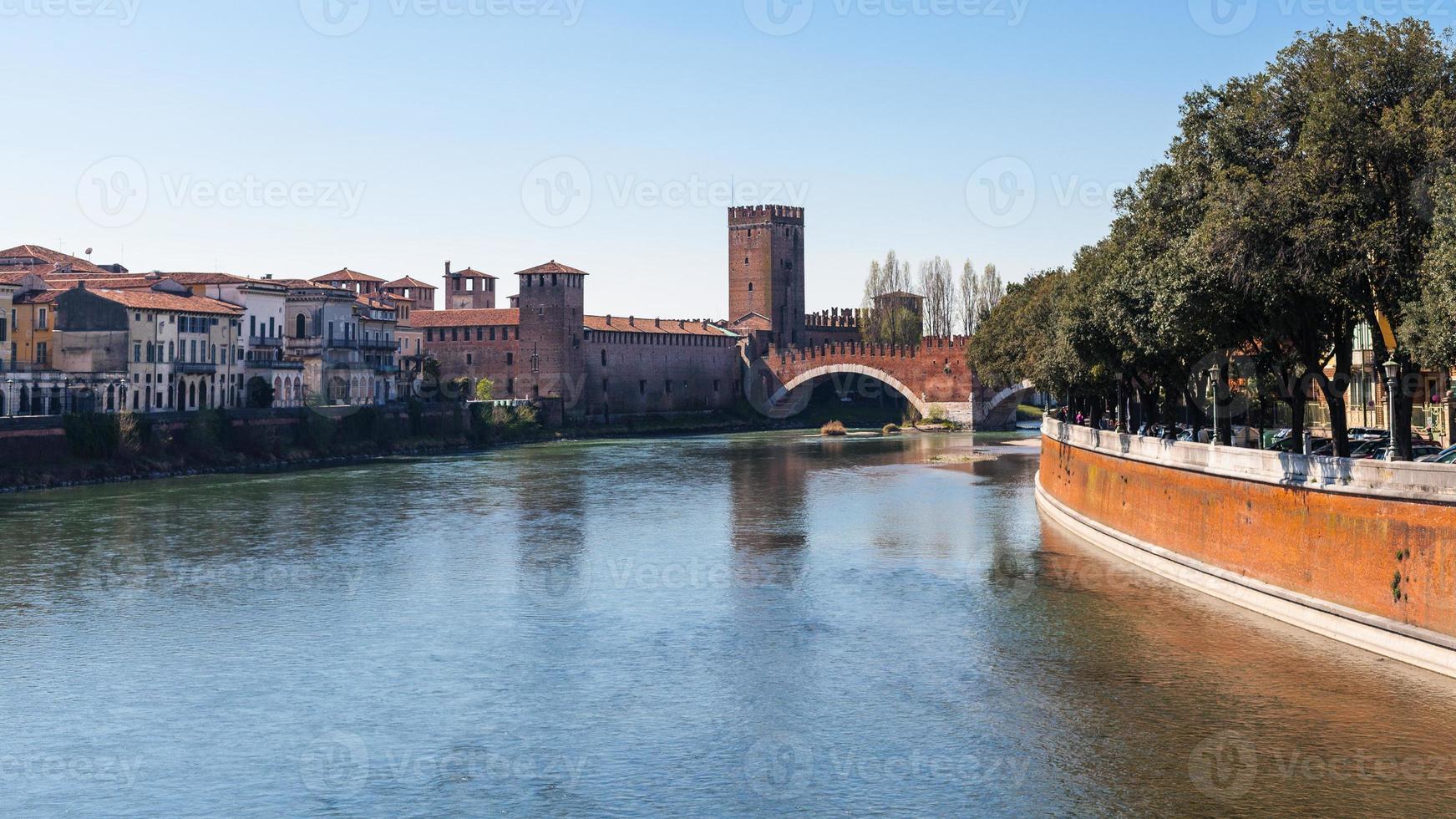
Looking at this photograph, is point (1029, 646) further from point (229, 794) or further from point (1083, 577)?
point (229, 794)

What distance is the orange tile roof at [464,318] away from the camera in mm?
92312

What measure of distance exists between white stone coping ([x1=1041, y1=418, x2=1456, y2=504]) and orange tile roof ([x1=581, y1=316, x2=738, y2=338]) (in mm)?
66464

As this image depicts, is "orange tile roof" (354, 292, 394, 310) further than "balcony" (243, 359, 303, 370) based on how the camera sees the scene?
Yes

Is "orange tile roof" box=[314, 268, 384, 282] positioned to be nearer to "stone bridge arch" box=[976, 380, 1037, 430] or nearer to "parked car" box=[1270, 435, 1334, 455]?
"stone bridge arch" box=[976, 380, 1037, 430]

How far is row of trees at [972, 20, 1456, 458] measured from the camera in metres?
21.1

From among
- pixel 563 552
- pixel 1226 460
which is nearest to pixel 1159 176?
pixel 1226 460

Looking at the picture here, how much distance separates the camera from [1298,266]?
885 inches

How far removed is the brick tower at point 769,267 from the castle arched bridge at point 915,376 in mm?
7548

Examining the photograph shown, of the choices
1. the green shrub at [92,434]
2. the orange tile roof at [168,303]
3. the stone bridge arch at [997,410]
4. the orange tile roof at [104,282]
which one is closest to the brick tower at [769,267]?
the stone bridge arch at [997,410]

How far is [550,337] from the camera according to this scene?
9019 centimetres

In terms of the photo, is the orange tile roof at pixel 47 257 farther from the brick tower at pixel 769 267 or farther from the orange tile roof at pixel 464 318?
the brick tower at pixel 769 267

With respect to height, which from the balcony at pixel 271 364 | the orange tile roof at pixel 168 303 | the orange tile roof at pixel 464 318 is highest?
the orange tile roof at pixel 464 318

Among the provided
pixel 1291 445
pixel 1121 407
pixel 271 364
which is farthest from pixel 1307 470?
pixel 271 364

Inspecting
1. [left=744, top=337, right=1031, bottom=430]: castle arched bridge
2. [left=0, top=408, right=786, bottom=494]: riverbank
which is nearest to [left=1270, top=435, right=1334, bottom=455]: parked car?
[left=0, top=408, right=786, bottom=494]: riverbank
